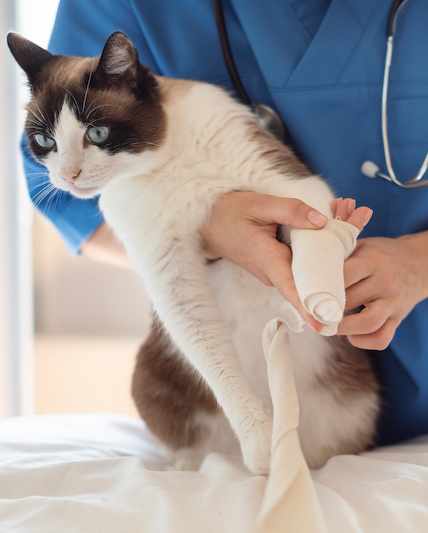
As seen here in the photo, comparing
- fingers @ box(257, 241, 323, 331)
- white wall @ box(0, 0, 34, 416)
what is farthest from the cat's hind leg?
white wall @ box(0, 0, 34, 416)

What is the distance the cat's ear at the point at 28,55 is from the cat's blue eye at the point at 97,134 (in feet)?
0.74

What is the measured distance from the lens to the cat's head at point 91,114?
2.96 feet

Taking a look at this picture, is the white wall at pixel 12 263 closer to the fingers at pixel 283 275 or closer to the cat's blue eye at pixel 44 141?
the cat's blue eye at pixel 44 141

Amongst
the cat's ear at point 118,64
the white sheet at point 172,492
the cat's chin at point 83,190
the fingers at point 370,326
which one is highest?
the cat's ear at point 118,64

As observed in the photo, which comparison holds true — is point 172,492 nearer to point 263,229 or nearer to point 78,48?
point 263,229

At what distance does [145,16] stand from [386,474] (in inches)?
44.1

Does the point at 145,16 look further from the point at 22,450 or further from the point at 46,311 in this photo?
the point at 46,311

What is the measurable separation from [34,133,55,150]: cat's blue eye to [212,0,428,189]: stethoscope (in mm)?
435

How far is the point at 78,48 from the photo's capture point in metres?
1.25

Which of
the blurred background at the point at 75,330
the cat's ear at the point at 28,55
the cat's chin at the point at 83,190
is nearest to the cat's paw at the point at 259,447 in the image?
the cat's chin at the point at 83,190

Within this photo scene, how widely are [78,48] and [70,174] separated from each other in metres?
0.55

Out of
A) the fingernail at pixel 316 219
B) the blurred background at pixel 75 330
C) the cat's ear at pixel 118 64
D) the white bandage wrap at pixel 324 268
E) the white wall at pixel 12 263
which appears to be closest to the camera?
the white bandage wrap at pixel 324 268

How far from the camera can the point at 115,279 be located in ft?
7.48

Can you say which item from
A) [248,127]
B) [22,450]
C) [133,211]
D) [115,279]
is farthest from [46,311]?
[248,127]
